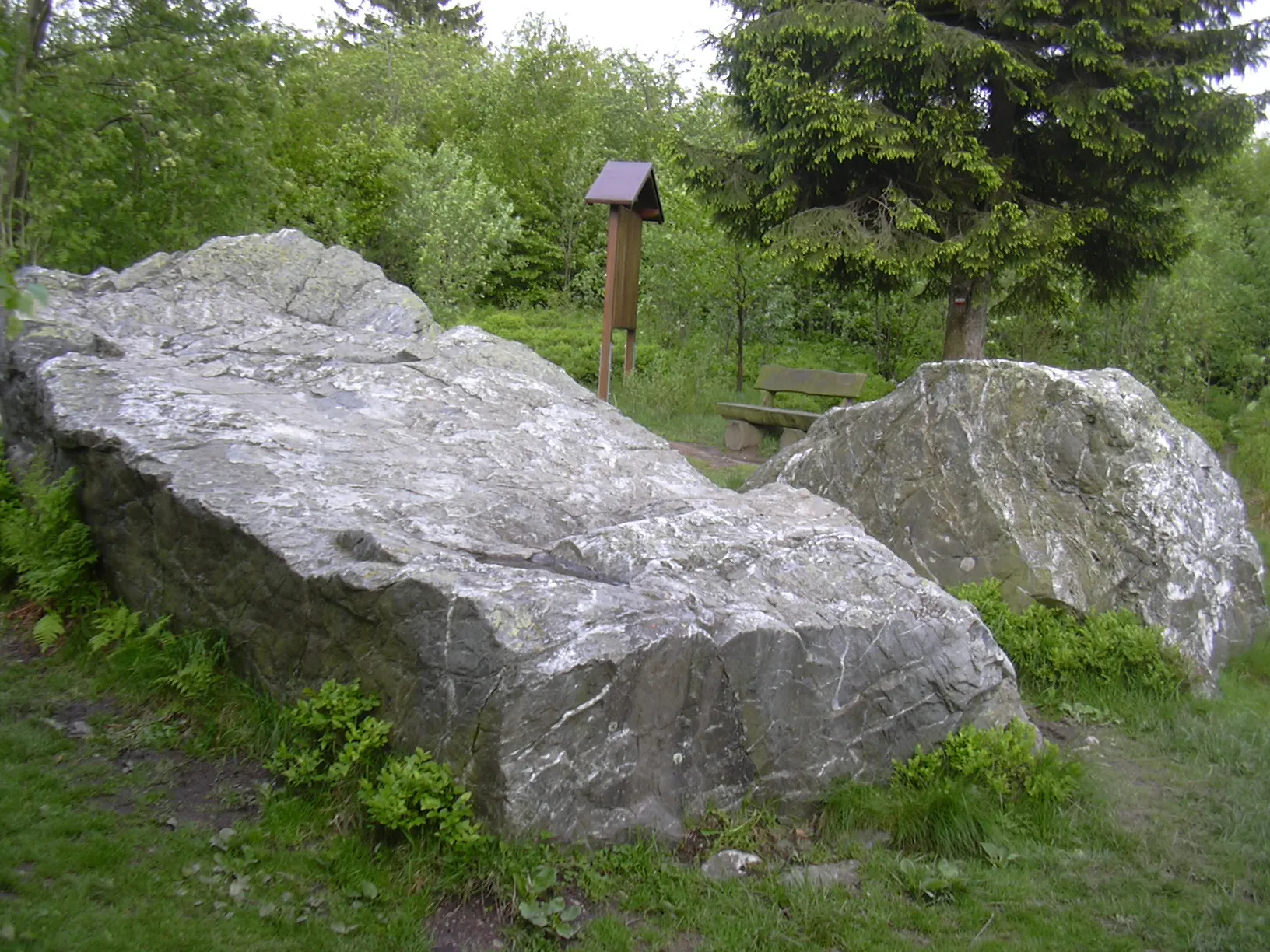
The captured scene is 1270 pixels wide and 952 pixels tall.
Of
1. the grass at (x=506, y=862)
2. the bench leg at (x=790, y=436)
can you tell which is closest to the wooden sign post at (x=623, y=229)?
the bench leg at (x=790, y=436)

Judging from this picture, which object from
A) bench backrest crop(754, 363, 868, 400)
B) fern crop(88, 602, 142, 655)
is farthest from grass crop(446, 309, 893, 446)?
fern crop(88, 602, 142, 655)

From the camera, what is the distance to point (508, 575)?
4027 mm

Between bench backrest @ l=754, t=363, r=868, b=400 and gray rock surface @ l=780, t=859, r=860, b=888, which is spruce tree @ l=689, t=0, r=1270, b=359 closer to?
bench backrest @ l=754, t=363, r=868, b=400

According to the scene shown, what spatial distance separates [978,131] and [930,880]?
10565mm

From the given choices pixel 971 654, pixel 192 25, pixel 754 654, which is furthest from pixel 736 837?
pixel 192 25

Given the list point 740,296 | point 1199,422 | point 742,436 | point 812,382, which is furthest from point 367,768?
point 740,296

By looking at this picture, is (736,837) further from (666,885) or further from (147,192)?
(147,192)

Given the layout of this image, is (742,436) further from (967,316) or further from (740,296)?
(740,296)

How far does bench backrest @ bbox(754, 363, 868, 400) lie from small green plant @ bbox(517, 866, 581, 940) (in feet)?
33.0

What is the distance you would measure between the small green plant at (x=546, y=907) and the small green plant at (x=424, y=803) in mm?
225

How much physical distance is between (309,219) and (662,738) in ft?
62.1

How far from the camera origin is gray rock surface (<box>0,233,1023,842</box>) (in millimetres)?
3713

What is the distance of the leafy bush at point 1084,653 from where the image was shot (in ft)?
19.0

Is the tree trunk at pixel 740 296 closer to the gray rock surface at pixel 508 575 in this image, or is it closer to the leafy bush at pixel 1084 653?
the gray rock surface at pixel 508 575
